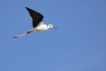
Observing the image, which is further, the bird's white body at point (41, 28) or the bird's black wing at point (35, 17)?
the bird's white body at point (41, 28)

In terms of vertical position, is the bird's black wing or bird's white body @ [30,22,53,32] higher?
the bird's black wing

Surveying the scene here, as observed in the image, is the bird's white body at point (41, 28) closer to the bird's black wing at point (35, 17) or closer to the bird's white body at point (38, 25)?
the bird's white body at point (38, 25)

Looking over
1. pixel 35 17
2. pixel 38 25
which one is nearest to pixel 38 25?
pixel 38 25

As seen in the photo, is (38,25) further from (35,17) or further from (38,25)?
(35,17)

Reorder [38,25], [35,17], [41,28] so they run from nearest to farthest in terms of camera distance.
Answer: [35,17] → [41,28] → [38,25]

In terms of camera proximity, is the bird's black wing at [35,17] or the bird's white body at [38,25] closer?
the bird's black wing at [35,17]

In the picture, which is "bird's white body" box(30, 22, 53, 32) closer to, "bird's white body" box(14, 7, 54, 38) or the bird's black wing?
"bird's white body" box(14, 7, 54, 38)

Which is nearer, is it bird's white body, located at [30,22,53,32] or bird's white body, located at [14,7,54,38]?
bird's white body, located at [14,7,54,38]

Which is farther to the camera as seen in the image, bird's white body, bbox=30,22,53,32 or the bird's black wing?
bird's white body, bbox=30,22,53,32

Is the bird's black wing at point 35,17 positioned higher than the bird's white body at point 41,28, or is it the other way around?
the bird's black wing at point 35,17

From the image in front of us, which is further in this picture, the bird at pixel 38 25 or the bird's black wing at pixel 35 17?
the bird at pixel 38 25

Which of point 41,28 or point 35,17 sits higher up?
point 35,17

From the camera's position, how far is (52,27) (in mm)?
17188

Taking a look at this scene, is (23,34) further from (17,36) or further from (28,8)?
(28,8)
